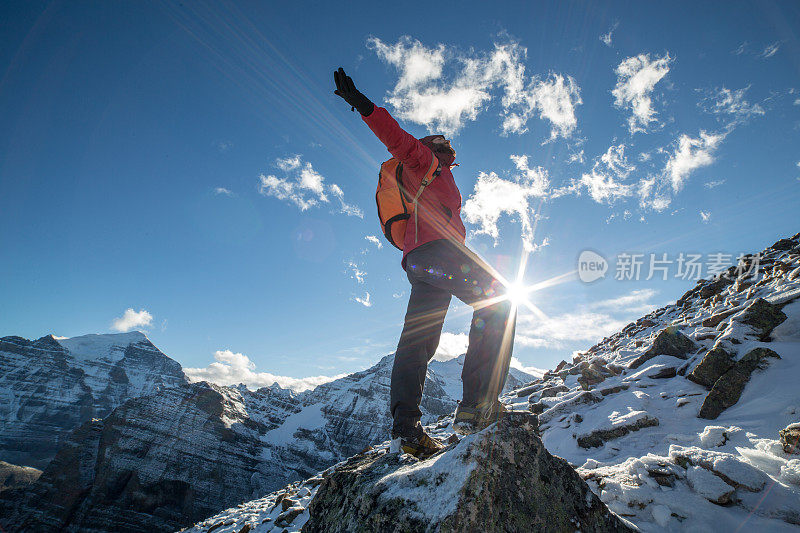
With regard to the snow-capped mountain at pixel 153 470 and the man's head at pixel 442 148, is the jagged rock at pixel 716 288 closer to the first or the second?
the man's head at pixel 442 148

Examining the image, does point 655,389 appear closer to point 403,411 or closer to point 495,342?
point 495,342

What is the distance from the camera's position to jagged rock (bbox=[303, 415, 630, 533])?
1.63 metres

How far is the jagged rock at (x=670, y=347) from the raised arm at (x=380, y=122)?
7.00 meters

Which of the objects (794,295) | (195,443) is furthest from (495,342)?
(195,443)

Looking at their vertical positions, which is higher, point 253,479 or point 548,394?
point 548,394

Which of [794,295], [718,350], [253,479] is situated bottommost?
[253,479]

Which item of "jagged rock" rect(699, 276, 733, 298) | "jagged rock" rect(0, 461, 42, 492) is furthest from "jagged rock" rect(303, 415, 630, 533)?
"jagged rock" rect(0, 461, 42, 492)

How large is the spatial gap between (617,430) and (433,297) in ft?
10.2

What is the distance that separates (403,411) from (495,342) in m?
1.15

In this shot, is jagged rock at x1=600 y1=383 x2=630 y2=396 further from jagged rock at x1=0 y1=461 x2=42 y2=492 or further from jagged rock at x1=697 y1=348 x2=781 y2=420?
jagged rock at x1=0 y1=461 x2=42 y2=492

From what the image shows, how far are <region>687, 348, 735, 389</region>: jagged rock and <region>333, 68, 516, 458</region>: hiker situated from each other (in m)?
3.62

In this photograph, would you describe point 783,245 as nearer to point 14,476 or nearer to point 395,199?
point 395,199

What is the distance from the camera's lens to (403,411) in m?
3.09

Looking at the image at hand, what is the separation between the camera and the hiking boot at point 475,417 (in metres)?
3.07
